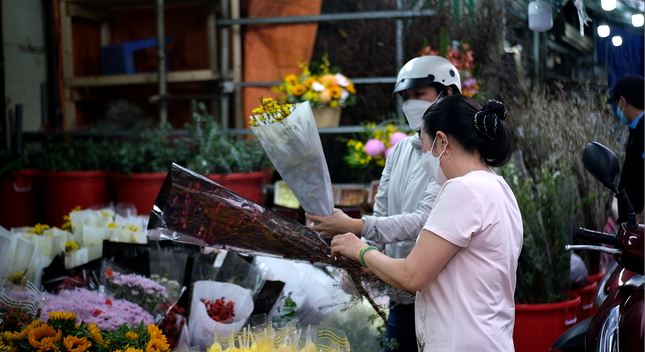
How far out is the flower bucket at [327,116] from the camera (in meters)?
5.31

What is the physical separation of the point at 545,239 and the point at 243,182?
231cm

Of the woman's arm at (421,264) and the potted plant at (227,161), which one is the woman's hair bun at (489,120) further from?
the potted plant at (227,161)

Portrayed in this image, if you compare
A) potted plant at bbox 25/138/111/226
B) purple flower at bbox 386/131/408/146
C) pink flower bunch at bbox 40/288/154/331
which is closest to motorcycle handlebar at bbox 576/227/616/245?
pink flower bunch at bbox 40/288/154/331

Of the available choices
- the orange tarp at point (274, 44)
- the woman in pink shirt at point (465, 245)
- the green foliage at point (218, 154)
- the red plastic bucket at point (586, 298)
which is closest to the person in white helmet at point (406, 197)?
the woman in pink shirt at point (465, 245)

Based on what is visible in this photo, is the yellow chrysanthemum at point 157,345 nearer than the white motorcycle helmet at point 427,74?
Yes

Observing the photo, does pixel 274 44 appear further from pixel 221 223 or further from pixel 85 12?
pixel 221 223

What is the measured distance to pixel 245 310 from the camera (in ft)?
9.08

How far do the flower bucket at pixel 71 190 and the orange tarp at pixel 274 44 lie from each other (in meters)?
1.46

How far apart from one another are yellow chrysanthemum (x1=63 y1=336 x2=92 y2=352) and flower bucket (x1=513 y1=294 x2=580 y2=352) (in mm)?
2038

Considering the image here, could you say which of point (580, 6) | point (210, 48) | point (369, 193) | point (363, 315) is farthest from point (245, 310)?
point (210, 48)

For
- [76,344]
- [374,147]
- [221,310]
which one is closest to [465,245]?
[76,344]

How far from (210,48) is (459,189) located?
4584mm

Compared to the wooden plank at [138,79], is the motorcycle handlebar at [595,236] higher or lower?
lower

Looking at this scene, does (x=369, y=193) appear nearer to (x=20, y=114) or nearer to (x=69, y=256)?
(x=69, y=256)
